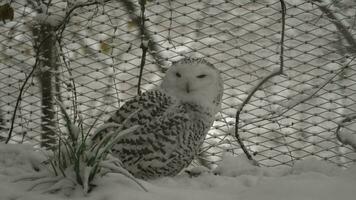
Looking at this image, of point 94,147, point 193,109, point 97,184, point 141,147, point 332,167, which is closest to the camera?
point 97,184

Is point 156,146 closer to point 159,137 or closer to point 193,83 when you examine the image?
point 159,137

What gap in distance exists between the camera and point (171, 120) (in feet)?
7.13

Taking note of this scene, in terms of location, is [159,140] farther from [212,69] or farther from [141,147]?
[212,69]

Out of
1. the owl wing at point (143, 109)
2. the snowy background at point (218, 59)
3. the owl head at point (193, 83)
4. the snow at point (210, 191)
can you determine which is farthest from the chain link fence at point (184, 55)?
the snow at point (210, 191)

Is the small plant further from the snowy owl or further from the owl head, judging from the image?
the owl head

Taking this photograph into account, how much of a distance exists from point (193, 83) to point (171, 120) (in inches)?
9.7

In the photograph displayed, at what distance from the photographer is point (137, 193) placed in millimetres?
1426

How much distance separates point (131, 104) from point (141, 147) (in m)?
0.27

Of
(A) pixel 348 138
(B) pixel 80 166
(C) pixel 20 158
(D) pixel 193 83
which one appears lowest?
(A) pixel 348 138

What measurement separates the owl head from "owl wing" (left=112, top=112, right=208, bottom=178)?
0.16 metres

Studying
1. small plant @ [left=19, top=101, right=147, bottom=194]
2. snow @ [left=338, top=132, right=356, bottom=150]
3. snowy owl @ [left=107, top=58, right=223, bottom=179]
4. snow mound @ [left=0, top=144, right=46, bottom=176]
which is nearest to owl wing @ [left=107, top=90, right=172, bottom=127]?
snowy owl @ [left=107, top=58, right=223, bottom=179]

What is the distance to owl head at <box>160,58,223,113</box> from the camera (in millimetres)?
2309

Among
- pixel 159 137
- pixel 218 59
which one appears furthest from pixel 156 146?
pixel 218 59

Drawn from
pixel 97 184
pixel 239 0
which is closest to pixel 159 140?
pixel 97 184
